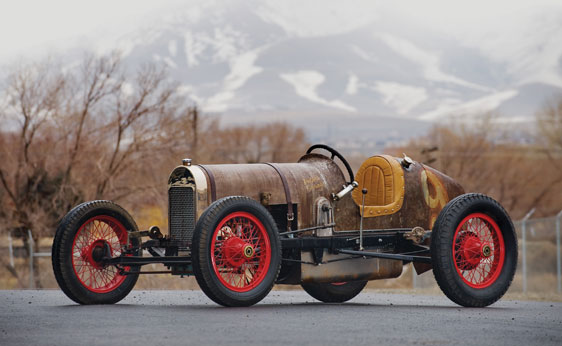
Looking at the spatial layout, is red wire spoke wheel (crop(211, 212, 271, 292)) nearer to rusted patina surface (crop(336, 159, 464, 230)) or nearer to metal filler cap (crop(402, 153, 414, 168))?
rusted patina surface (crop(336, 159, 464, 230))

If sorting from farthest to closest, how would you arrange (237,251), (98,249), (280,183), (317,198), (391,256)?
(391,256) → (317,198) → (98,249) → (280,183) → (237,251)

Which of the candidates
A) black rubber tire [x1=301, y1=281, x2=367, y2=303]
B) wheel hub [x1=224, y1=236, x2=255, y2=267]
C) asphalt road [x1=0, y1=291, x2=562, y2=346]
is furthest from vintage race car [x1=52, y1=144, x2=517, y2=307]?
black rubber tire [x1=301, y1=281, x2=367, y2=303]

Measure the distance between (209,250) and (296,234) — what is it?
175 centimetres

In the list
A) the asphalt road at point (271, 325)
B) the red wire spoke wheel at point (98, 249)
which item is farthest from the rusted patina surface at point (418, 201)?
the red wire spoke wheel at point (98, 249)

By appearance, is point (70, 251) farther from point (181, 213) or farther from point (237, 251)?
point (237, 251)

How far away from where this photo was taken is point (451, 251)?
12375mm

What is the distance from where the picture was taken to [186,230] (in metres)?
12.1

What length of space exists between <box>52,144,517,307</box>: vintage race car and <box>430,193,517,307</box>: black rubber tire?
13 millimetres

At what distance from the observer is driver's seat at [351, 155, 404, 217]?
13.2 meters

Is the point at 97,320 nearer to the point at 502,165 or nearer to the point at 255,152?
the point at 502,165

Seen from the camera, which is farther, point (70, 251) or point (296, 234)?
point (296, 234)

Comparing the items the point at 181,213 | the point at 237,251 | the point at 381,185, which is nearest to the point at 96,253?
the point at 181,213

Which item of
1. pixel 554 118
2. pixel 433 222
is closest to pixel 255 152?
pixel 554 118

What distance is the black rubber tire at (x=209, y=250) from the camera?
35.6 feet
